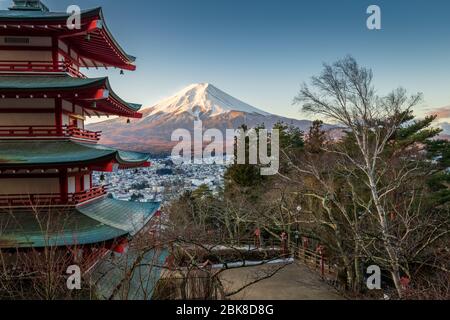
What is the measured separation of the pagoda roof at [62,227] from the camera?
8.67 m

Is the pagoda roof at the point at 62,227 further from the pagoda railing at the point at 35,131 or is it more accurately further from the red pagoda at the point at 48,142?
the pagoda railing at the point at 35,131

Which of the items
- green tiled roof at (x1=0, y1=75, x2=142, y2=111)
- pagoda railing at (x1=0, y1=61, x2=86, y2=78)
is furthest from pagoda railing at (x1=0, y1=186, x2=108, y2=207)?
pagoda railing at (x1=0, y1=61, x2=86, y2=78)

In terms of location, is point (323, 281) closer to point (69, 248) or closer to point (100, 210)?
point (100, 210)

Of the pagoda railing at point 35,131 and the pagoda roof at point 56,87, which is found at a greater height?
the pagoda roof at point 56,87

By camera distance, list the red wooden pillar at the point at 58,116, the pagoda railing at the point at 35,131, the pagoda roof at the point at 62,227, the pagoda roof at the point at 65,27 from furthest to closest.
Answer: the red wooden pillar at the point at 58,116
the pagoda railing at the point at 35,131
the pagoda roof at the point at 65,27
the pagoda roof at the point at 62,227

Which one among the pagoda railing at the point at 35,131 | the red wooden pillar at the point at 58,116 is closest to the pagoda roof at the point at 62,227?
the pagoda railing at the point at 35,131

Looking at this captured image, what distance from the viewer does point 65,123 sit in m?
11.3

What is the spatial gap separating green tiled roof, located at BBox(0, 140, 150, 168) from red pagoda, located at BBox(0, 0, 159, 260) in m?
0.02

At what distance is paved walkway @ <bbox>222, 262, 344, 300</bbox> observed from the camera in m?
14.6

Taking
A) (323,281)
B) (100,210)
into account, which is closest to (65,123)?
(100,210)

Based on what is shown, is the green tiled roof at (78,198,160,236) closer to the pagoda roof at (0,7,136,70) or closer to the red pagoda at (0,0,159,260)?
the red pagoda at (0,0,159,260)

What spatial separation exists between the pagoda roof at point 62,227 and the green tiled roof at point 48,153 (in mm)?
1470
